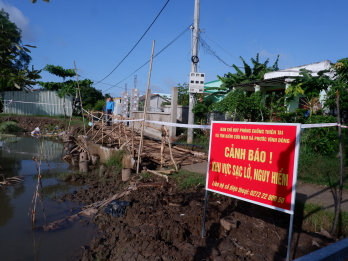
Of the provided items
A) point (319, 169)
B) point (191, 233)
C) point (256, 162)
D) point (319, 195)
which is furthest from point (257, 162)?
point (319, 169)

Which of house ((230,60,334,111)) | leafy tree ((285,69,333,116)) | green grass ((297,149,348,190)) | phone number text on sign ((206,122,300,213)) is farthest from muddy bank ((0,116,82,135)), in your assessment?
phone number text on sign ((206,122,300,213))

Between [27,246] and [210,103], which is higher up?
[210,103]

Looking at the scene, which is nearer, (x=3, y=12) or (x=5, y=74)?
(x=5, y=74)

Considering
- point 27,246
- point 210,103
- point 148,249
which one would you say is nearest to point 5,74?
point 27,246

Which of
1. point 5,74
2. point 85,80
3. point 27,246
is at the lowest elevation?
point 27,246

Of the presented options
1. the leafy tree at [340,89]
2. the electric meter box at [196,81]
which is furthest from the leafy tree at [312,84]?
the electric meter box at [196,81]

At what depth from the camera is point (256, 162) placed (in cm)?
328

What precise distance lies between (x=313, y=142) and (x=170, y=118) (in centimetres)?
685

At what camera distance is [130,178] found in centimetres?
670

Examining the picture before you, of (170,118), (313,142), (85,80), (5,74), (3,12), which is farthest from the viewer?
(85,80)

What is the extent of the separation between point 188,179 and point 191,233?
207 cm

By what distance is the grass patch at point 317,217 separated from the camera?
3.88m

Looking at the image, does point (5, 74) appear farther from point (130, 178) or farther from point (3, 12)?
point (3, 12)

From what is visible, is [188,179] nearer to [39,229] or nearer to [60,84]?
[39,229]
